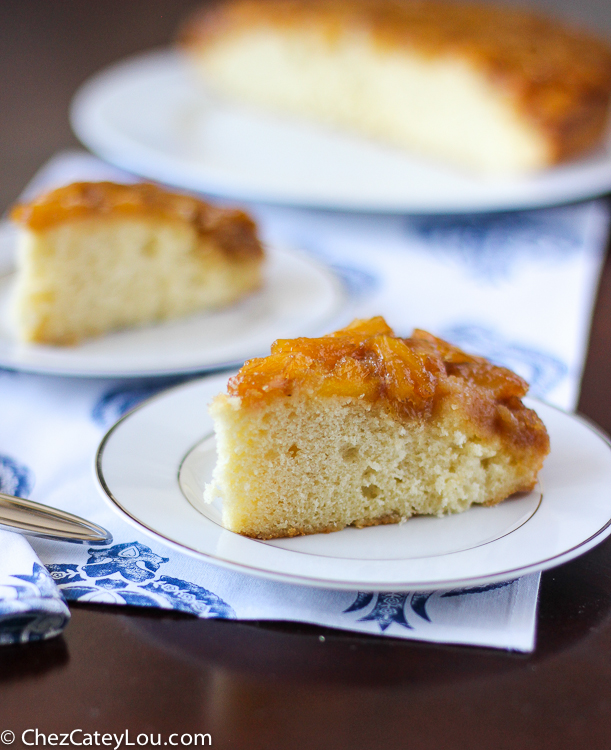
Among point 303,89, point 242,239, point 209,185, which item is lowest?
point 242,239

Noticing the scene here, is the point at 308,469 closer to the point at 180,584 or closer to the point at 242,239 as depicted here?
the point at 180,584

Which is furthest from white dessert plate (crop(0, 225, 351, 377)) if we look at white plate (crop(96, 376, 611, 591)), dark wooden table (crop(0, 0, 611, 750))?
dark wooden table (crop(0, 0, 611, 750))

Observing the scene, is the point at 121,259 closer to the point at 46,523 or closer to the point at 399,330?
the point at 399,330

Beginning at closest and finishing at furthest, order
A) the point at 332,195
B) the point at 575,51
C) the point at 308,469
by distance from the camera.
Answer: the point at 308,469, the point at 332,195, the point at 575,51

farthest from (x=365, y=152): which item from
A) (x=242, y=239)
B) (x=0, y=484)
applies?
(x=0, y=484)

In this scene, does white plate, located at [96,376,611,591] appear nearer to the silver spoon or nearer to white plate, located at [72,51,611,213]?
the silver spoon

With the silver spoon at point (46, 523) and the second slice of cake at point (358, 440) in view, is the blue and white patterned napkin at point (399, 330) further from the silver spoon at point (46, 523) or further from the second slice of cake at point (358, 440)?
the second slice of cake at point (358, 440)

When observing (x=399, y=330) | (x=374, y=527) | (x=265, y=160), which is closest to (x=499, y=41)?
(x=265, y=160)

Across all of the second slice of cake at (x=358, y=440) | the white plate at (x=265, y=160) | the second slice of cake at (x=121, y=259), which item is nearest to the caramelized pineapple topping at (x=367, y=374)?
the second slice of cake at (x=358, y=440)
